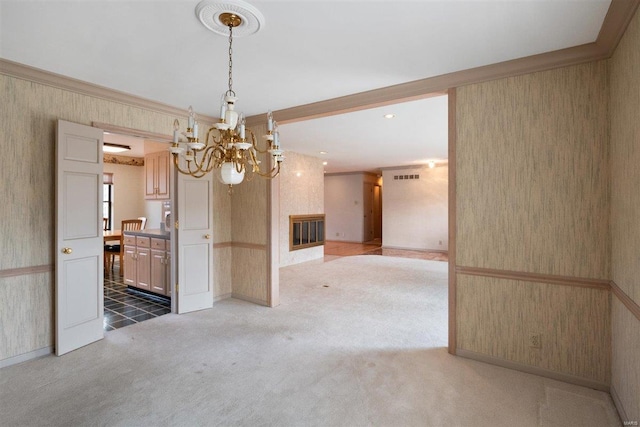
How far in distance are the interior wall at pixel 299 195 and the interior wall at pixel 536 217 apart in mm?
4769

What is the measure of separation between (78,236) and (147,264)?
1.75 metres

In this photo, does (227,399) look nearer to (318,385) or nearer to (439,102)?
(318,385)

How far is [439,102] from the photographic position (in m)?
3.87

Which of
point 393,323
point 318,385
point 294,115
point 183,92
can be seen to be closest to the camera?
point 318,385

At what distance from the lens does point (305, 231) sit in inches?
305

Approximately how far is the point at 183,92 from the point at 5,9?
1.53 m

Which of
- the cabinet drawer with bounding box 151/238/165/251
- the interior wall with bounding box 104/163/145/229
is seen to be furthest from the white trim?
the interior wall with bounding box 104/163/145/229

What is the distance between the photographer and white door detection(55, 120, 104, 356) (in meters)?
2.90

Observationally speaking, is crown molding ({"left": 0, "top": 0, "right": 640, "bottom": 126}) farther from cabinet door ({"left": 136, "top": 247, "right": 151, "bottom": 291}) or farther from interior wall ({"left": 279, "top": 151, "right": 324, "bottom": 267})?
interior wall ({"left": 279, "top": 151, "right": 324, "bottom": 267})

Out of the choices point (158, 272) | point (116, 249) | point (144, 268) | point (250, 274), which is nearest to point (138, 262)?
point (144, 268)

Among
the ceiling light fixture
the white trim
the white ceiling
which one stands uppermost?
the ceiling light fixture

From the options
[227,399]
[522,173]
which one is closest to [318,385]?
[227,399]

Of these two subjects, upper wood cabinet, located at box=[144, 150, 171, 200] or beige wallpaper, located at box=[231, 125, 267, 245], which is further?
upper wood cabinet, located at box=[144, 150, 171, 200]

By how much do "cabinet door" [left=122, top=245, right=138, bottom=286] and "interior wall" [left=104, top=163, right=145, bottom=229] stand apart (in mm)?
3189
